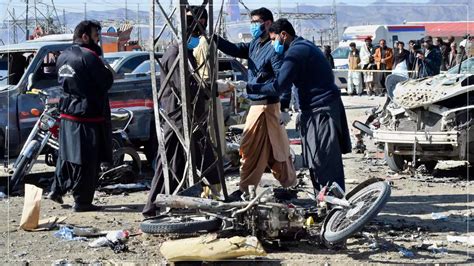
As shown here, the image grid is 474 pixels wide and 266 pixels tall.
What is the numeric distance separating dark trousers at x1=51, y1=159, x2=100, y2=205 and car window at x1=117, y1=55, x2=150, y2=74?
13.1ft

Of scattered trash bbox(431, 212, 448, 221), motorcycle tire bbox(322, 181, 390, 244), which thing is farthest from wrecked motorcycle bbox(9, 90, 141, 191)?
scattered trash bbox(431, 212, 448, 221)

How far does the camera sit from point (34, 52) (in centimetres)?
1102

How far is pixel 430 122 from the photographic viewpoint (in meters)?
10.5

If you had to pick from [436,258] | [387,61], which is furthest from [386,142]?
[387,61]

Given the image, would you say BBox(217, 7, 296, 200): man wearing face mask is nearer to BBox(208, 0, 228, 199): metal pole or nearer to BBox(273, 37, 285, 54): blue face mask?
BBox(273, 37, 285, 54): blue face mask

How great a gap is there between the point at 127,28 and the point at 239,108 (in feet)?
44.5

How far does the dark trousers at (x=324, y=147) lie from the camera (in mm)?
7598

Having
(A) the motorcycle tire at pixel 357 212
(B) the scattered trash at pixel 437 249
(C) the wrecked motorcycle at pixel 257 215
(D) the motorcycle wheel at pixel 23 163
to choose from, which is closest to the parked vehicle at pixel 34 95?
(D) the motorcycle wheel at pixel 23 163

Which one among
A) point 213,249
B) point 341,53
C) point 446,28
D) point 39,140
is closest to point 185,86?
point 213,249

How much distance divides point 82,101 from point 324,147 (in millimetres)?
2675

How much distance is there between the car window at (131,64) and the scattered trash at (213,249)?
6721 millimetres

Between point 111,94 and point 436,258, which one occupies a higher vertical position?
point 111,94

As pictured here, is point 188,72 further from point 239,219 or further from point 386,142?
point 386,142

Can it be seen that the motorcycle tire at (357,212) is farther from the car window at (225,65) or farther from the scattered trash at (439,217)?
the car window at (225,65)
